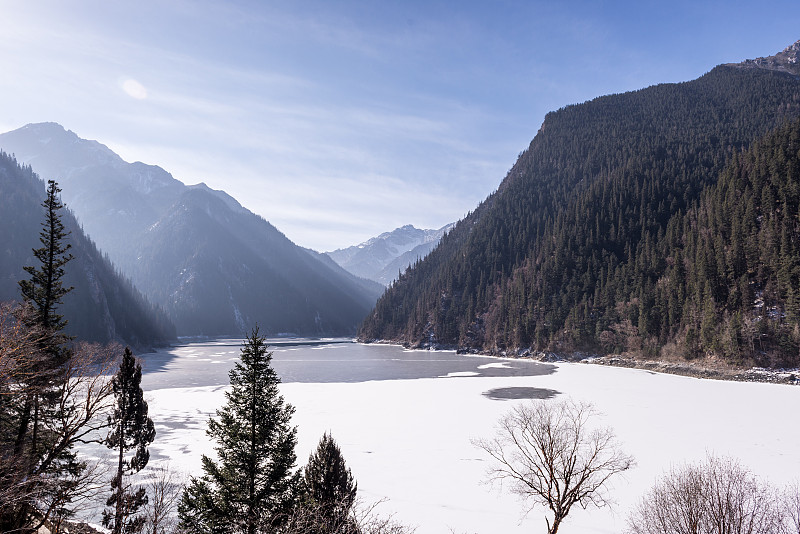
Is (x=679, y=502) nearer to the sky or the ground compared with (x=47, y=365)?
nearer to the ground

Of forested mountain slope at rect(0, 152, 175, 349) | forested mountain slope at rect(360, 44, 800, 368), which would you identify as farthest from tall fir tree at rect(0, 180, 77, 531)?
forested mountain slope at rect(0, 152, 175, 349)

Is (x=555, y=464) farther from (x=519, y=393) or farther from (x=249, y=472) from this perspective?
(x=519, y=393)

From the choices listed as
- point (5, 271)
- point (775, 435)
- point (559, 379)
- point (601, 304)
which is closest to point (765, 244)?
point (601, 304)

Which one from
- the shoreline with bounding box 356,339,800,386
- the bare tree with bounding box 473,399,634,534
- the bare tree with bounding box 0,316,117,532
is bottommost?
the shoreline with bounding box 356,339,800,386

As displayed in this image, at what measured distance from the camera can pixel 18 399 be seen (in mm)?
22984

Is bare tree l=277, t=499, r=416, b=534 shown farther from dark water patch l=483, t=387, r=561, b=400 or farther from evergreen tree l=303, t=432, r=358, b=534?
dark water patch l=483, t=387, r=561, b=400

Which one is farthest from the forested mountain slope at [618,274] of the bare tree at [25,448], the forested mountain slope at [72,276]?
the forested mountain slope at [72,276]

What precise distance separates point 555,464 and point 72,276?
196292 mm

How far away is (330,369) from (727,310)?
89.1m

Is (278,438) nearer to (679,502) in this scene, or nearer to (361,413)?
(679,502)

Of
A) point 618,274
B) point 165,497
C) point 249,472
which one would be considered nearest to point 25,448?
point 165,497

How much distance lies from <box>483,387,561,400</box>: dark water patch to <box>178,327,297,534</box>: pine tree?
42213 mm

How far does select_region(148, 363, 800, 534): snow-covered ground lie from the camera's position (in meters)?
24.6

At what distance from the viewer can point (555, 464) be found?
28188 mm
